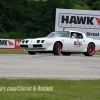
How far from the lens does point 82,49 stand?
27.2 metres

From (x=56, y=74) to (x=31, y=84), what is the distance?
2.67 meters

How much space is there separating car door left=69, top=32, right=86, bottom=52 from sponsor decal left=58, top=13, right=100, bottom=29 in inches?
561

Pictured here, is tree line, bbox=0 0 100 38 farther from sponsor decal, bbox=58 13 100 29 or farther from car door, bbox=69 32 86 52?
car door, bbox=69 32 86 52

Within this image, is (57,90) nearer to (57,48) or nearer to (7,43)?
(57,48)

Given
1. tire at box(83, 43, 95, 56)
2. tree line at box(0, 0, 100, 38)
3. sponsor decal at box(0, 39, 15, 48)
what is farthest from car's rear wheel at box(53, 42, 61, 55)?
tree line at box(0, 0, 100, 38)

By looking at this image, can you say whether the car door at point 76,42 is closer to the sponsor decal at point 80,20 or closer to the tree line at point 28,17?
the sponsor decal at point 80,20

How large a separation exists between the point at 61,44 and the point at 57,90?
15.0m

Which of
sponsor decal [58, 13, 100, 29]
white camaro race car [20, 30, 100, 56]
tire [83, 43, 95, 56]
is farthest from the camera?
sponsor decal [58, 13, 100, 29]

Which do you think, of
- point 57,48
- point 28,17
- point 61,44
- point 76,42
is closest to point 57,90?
point 57,48

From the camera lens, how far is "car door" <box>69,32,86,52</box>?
26.6 metres

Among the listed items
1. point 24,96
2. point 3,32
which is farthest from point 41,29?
point 24,96

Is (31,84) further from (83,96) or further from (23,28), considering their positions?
(23,28)

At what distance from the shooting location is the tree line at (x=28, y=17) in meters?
66.4

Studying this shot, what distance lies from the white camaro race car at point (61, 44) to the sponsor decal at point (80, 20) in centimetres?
1350
